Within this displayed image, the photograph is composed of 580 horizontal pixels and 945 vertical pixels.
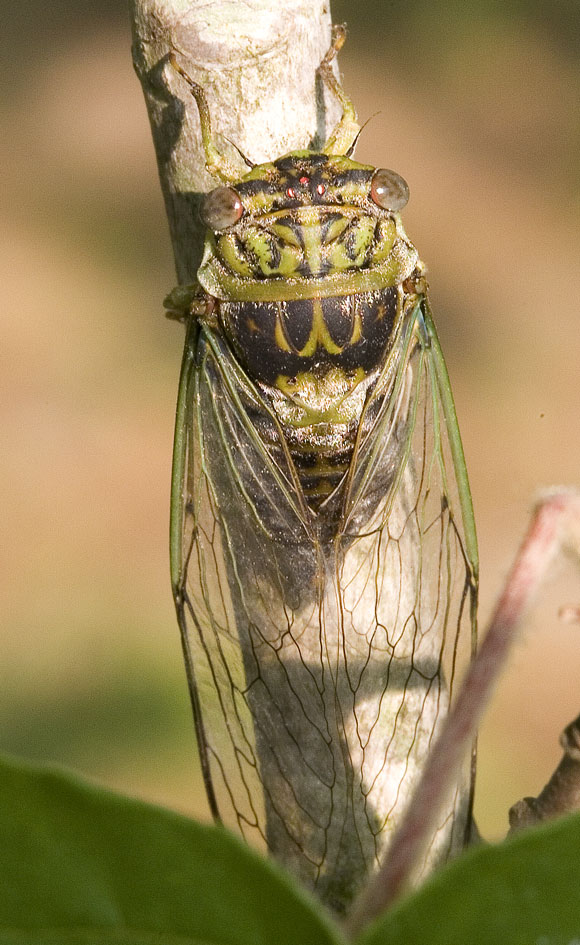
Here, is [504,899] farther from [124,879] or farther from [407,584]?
[407,584]

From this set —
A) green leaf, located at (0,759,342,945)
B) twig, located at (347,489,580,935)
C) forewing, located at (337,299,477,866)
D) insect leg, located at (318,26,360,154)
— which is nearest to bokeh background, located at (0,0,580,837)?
forewing, located at (337,299,477,866)

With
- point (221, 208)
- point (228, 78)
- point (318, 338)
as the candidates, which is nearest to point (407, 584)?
point (318, 338)

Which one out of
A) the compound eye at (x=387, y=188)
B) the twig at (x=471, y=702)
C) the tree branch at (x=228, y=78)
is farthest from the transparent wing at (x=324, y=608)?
the twig at (x=471, y=702)

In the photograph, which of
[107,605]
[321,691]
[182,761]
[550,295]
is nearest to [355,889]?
→ [321,691]

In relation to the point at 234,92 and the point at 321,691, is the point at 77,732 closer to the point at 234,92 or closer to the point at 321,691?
the point at 321,691

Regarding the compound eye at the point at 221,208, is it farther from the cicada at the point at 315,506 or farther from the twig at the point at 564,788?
the twig at the point at 564,788
